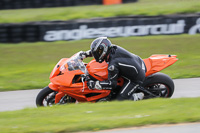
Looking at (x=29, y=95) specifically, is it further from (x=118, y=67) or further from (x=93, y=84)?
(x=118, y=67)

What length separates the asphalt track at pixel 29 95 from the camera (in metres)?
6.67

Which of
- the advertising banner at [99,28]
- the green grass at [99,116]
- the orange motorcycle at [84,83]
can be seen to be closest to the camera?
the green grass at [99,116]

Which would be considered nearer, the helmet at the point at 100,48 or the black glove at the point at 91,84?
the helmet at the point at 100,48

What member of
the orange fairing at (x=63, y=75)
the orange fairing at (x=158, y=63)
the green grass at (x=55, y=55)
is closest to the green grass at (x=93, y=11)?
the green grass at (x=55, y=55)

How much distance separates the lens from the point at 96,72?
5.86m

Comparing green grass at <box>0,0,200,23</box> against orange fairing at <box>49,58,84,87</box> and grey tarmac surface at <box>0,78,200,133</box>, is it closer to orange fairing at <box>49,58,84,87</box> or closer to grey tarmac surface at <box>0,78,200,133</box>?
grey tarmac surface at <box>0,78,200,133</box>

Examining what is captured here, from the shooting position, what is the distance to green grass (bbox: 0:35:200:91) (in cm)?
855

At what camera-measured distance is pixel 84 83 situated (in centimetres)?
582

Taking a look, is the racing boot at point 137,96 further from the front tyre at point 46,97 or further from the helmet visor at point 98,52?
the front tyre at point 46,97

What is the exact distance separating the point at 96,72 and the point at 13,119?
173 centimetres

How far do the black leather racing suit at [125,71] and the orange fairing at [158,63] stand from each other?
123mm

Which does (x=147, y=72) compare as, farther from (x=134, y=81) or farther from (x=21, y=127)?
(x=21, y=127)

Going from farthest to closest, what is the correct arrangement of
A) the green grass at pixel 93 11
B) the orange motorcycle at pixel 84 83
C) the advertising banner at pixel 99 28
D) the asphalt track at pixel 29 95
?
1. the green grass at pixel 93 11
2. the advertising banner at pixel 99 28
3. the asphalt track at pixel 29 95
4. the orange motorcycle at pixel 84 83

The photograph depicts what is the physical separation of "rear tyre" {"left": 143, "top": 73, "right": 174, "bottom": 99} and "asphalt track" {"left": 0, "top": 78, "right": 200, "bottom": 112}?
0.63m
